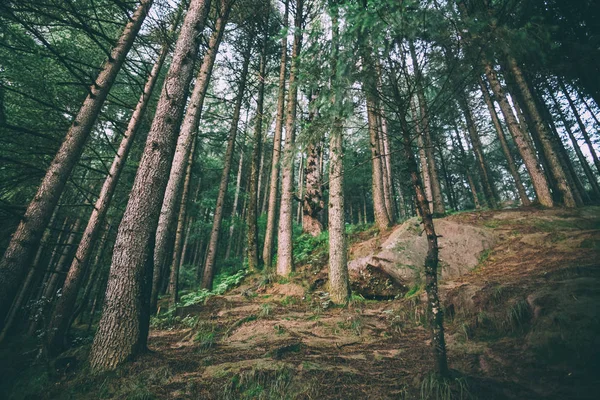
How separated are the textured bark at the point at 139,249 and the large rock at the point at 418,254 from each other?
577cm

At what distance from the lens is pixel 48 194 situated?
423 centimetres

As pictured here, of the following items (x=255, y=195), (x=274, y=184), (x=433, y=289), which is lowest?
(x=433, y=289)

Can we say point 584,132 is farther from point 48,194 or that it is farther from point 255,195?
point 48,194

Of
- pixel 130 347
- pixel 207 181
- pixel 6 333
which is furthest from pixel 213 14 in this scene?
pixel 207 181

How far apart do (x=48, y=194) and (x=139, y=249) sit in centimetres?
228

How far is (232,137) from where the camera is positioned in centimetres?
1152

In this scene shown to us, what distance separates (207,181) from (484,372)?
80.1ft

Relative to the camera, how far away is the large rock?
688cm

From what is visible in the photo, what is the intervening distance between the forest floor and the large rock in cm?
63

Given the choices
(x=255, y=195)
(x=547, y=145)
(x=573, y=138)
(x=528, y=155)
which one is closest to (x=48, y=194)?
(x=255, y=195)

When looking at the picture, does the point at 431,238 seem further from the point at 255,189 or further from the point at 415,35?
the point at 255,189

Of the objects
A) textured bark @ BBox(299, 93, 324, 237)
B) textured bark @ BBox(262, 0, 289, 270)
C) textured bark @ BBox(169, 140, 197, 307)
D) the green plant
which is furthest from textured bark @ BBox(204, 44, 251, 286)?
the green plant

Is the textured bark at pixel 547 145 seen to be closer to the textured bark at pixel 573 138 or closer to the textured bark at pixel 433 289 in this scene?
the textured bark at pixel 573 138

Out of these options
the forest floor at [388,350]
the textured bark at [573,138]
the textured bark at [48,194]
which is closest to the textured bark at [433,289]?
the forest floor at [388,350]
